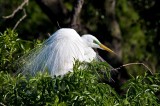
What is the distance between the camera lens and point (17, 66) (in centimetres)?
394

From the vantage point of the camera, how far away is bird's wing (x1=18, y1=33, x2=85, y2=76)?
12.9ft

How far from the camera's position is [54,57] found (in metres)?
4.01

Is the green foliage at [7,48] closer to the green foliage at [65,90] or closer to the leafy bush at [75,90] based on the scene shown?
the leafy bush at [75,90]

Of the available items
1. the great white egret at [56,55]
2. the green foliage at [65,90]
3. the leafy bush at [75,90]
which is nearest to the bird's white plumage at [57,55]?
the great white egret at [56,55]

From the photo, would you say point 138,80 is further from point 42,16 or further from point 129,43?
point 42,16

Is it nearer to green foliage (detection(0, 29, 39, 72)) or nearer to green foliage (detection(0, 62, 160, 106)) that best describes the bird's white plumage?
green foliage (detection(0, 29, 39, 72))

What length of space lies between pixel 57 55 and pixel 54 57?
1.0 inches

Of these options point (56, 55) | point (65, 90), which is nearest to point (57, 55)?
point (56, 55)

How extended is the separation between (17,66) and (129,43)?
5279mm

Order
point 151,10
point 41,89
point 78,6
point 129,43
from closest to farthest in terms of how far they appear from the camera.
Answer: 1. point 41,89
2. point 78,6
3. point 151,10
4. point 129,43

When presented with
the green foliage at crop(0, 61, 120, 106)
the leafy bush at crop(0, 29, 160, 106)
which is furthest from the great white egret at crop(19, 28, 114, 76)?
the green foliage at crop(0, 61, 120, 106)

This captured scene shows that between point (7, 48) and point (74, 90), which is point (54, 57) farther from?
point (74, 90)

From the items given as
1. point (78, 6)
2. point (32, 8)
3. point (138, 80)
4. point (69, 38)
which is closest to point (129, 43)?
point (32, 8)

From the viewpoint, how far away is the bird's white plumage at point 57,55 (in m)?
3.94
